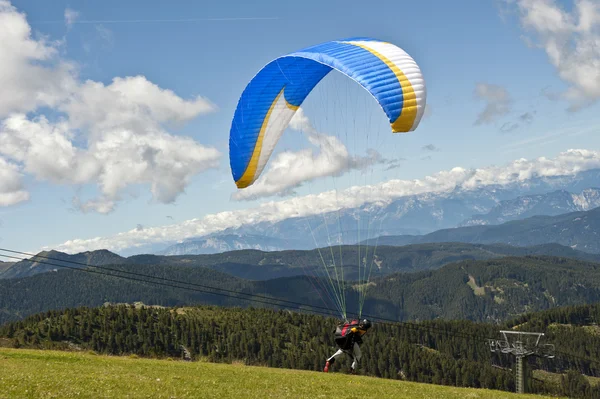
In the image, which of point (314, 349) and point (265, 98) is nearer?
point (265, 98)

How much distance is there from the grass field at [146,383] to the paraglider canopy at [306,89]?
12.7 meters

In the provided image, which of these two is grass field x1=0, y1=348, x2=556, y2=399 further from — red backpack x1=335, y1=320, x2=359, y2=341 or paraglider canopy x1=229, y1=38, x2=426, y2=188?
paraglider canopy x1=229, y1=38, x2=426, y2=188

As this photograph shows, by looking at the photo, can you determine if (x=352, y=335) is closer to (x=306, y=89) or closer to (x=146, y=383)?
(x=146, y=383)

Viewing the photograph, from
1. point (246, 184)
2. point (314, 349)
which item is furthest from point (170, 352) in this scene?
point (246, 184)

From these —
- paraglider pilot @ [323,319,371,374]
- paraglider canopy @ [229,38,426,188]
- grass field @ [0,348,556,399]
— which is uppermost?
paraglider canopy @ [229,38,426,188]

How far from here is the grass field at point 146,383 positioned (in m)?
17.6

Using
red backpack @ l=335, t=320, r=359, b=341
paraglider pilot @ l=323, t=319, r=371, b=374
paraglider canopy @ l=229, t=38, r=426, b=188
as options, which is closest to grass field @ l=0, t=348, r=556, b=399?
paraglider pilot @ l=323, t=319, r=371, b=374

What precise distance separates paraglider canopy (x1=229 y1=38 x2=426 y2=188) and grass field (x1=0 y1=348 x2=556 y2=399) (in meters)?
12.7

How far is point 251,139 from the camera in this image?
3362 cm

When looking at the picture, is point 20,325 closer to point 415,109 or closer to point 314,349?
point 314,349

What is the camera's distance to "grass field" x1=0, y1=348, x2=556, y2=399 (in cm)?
1758

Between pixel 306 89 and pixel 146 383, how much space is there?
21.1m

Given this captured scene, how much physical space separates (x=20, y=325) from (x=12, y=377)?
187 metres

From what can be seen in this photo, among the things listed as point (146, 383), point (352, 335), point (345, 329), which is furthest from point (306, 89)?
point (146, 383)
